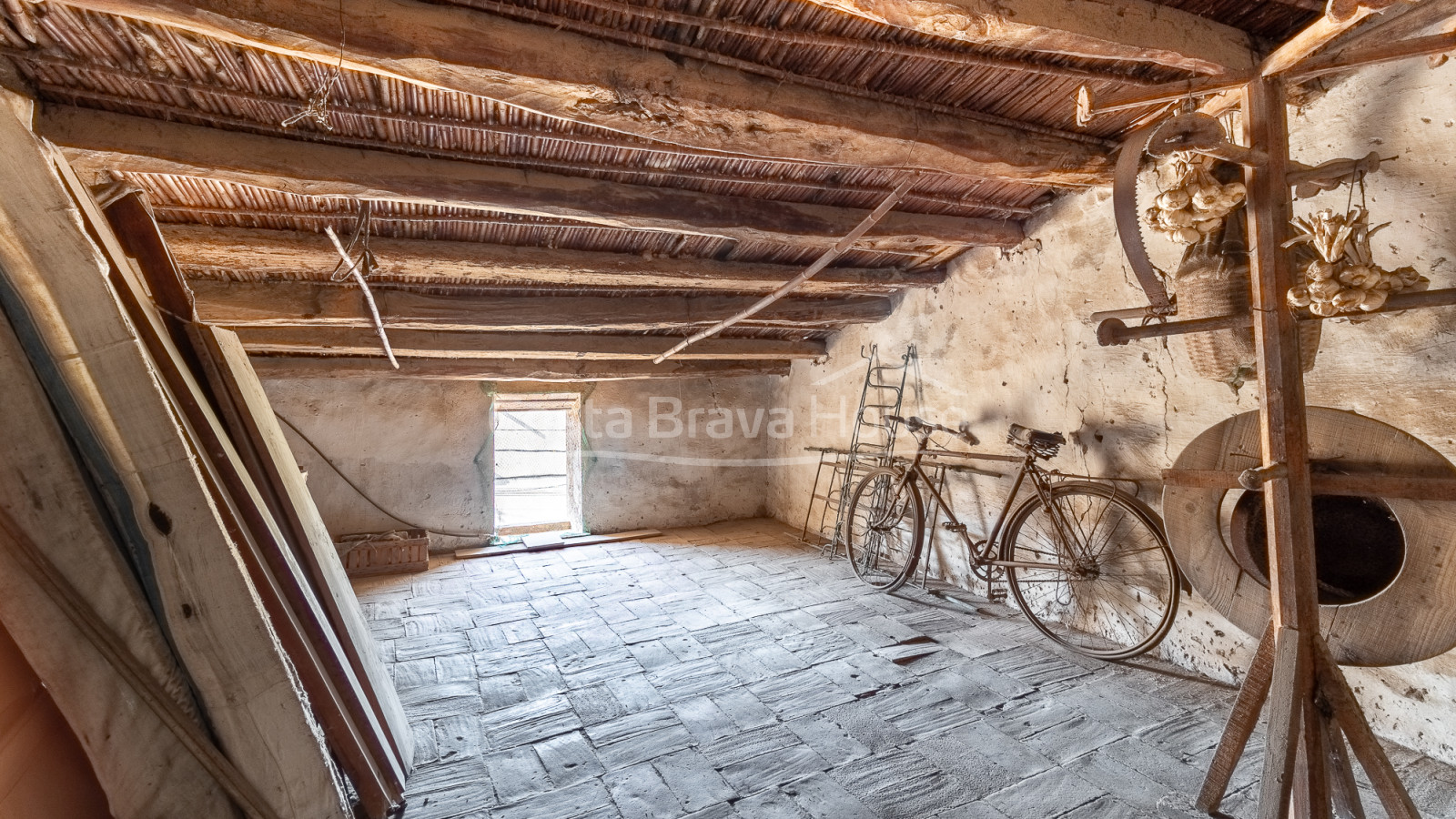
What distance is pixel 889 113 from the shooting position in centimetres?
236

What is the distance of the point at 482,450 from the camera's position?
Result: 5.93 meters

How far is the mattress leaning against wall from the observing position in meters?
1.25

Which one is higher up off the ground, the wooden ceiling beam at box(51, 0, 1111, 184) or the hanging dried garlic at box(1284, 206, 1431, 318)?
the wooden ceiling beam at box(51, 0, 1111, 184)

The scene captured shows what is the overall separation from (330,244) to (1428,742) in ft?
16.2

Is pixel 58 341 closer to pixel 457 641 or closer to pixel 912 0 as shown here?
pixel 912 0

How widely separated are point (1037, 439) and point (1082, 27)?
2.08 meters

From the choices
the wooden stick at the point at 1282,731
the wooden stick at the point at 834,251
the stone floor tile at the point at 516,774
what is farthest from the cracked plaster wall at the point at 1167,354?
the stone floor tile at the point at 516,774

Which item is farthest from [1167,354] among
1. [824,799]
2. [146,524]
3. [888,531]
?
[146,524]

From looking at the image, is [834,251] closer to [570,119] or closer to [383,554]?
[570,119]

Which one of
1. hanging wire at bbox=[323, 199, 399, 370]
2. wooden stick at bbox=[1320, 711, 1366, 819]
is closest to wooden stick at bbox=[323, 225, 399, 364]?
hanging wire at bbox=[323, 199, 399, 370]

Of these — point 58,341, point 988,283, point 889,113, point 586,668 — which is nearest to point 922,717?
point 586,668

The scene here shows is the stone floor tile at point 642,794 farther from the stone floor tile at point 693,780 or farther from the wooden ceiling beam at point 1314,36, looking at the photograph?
the wooden ceiling beam at point 1314,36

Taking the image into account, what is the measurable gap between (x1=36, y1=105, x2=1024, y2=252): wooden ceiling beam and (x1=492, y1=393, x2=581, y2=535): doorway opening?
142 inches

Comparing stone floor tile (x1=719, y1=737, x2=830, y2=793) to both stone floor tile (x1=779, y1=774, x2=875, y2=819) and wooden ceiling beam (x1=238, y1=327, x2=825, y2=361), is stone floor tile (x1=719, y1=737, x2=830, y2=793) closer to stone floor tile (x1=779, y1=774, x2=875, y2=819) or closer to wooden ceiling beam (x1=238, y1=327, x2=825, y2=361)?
stone floor tile (x1=779, y1=774, x2=875, y2=819)
